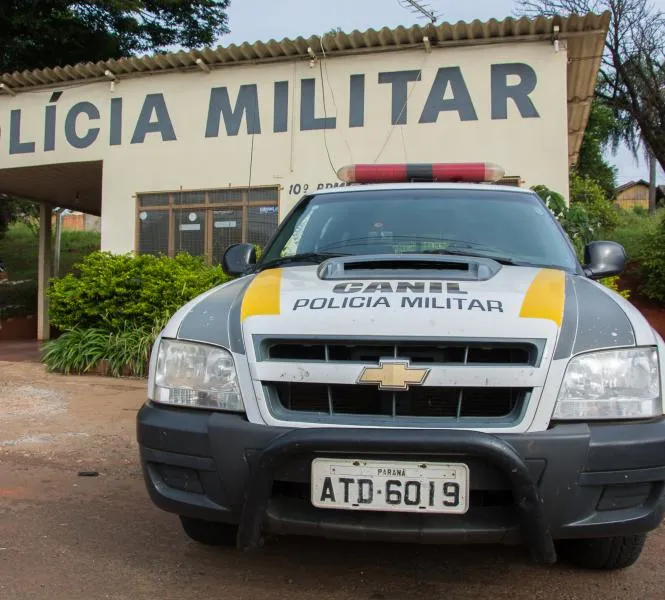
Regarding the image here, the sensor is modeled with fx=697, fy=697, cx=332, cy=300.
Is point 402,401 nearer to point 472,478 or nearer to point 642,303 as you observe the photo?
point 472,478

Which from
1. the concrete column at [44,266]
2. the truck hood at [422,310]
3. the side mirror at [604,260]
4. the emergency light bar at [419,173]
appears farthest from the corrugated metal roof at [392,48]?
the truck hood at [422,310]

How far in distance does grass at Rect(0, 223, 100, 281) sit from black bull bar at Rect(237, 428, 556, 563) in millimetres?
16520

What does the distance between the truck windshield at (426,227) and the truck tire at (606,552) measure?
1.20 m

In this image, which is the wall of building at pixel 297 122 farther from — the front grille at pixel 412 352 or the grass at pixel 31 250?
the grass at pixel 31 250

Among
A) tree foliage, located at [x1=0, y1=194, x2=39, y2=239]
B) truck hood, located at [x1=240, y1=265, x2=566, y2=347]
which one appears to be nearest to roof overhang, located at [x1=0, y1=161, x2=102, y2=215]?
tree foliage, located at [x1=0, y1=194, x2=39, y2=239]

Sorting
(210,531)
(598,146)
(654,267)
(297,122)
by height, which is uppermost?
(598,146)

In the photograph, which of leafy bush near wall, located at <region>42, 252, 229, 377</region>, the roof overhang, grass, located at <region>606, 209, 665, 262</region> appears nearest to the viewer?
leafy bush near wall, located at <region>42, 252, 229, 377</region>

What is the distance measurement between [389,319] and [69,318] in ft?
23.0

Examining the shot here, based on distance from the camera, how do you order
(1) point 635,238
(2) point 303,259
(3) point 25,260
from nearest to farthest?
(2) point 303,259 < (1) point 635,238 < (3) point 25,260

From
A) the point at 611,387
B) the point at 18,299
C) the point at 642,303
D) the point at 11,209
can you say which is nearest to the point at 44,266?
the point at 18,299

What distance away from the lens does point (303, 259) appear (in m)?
3.42

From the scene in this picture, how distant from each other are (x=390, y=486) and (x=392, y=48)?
24.7 ft

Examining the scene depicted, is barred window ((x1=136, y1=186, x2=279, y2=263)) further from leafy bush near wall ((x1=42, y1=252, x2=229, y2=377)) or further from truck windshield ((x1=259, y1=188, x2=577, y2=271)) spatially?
truck windshield ((x1=259, y1=188, x2=577, y2=271))

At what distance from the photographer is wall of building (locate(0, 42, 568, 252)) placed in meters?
8.38
